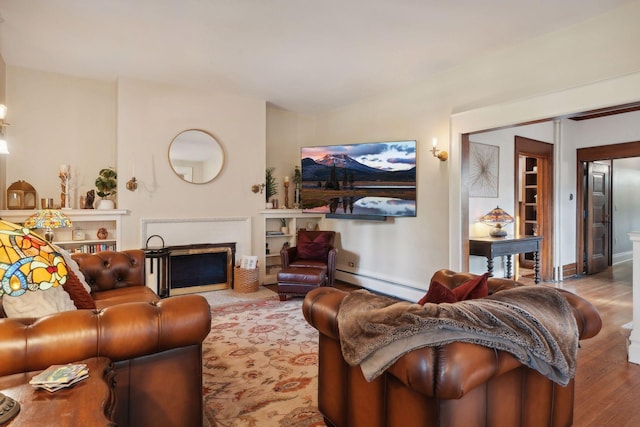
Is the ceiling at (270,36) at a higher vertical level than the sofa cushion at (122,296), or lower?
higher

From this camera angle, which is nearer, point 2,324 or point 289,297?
point 2,324

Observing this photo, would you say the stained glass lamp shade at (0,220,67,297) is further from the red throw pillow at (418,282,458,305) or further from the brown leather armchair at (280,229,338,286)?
the brown leather armchair at (280,229,338,286)

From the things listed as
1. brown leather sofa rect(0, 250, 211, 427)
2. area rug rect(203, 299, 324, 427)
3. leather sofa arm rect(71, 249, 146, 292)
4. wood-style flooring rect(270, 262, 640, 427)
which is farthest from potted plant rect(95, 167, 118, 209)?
wood-style flooring rect(270, 262, 640, 427)

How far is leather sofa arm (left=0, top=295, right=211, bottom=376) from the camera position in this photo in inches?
48.3

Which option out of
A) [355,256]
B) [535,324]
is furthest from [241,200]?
[535,324]

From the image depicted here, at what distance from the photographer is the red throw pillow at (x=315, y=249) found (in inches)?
194

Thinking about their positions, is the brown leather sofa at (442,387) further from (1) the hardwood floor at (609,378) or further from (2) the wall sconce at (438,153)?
(2) the wall sconce at (438,153)

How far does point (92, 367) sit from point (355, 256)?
457 centimetres

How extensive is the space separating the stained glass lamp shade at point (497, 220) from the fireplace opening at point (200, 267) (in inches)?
142

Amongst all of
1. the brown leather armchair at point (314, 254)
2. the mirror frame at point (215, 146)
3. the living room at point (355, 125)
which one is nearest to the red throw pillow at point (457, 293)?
the living room at point (355, 125)

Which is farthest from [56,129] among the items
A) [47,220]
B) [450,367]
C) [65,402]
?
[450,367]

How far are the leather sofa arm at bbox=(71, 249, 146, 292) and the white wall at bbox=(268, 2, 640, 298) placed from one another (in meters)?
3.14

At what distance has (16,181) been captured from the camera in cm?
409

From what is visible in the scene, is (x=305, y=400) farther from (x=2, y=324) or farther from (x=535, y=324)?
(x=2, y=324)
